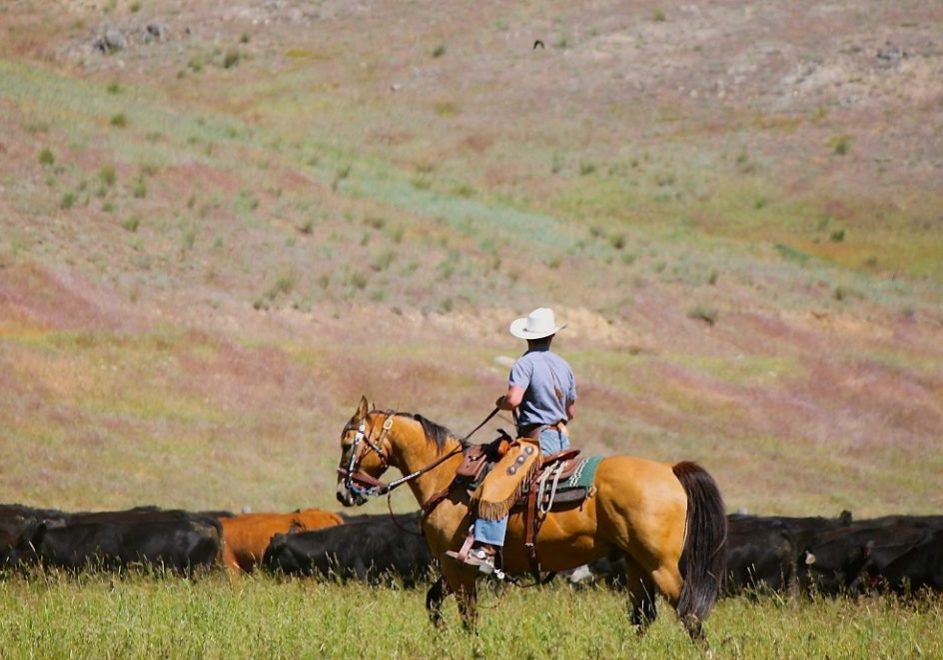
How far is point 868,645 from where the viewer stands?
Answer: 34.1ft

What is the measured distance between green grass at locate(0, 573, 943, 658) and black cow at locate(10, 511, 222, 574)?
97cm

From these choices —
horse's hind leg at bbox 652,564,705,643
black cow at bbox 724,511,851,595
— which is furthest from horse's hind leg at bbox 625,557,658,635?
black cow at bbox 724,511,851,595

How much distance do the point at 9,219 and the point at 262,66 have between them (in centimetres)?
3316

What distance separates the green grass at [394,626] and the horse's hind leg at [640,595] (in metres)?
0.14

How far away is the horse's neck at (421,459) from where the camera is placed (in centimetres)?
1182

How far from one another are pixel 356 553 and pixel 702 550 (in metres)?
6.15

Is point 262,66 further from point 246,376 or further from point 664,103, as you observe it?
point 246,376

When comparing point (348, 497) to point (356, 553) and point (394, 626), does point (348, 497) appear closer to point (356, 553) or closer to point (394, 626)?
point (394, 626)

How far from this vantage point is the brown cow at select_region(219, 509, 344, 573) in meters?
17.2

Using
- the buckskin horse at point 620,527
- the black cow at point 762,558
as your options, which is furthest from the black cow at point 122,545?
the black cow at point 762,558

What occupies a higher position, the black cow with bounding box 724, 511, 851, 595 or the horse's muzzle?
the horse's muzzle

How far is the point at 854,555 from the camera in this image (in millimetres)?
14797

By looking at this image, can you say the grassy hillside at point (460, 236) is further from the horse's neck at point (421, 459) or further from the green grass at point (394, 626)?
the horse's neck at point (421, 459)

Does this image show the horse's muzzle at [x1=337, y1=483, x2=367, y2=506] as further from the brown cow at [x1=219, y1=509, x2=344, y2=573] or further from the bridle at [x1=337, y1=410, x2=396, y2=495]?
the brown cow at [x1=219, y1=509, x2=344, y2=573]
